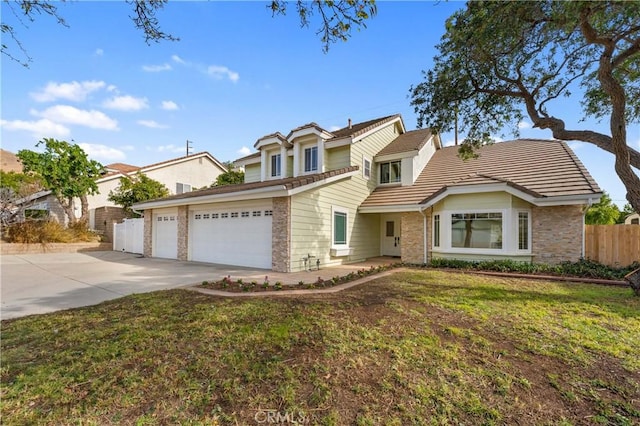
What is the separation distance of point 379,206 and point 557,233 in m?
6.79

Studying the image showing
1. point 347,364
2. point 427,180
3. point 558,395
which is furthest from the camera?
point 427,180

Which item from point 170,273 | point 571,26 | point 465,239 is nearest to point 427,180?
point 465,239

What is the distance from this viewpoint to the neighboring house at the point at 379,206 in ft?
33.7

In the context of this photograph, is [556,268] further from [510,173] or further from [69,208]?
[69,208]

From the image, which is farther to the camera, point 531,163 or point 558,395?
point 531,163

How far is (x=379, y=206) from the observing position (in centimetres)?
1369

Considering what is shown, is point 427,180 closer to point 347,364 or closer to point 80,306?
point 347,364

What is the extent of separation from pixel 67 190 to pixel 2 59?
17319 mm

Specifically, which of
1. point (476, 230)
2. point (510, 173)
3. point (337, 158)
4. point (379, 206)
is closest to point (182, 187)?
point (337, 158)

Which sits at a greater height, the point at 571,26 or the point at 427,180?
the point at 571,26

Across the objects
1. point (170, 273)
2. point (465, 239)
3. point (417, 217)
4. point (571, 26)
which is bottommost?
point (170, 273)

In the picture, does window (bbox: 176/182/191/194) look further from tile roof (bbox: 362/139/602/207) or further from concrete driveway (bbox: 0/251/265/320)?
tile roof (bbox: 362/139/602/207)

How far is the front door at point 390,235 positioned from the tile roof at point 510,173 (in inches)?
77.2

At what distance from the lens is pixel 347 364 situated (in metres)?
3.37
